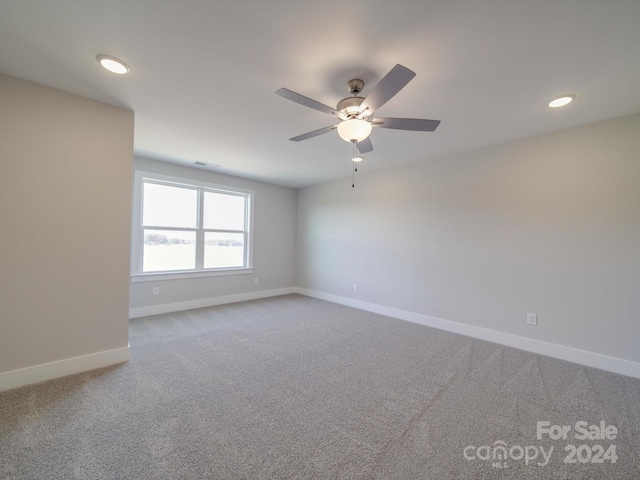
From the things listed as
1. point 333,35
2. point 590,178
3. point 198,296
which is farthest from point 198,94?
point 590,178

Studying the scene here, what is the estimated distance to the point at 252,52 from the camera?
1.73m

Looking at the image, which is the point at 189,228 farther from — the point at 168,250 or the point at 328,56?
the point at 328,56

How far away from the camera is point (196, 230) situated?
4.63 metres

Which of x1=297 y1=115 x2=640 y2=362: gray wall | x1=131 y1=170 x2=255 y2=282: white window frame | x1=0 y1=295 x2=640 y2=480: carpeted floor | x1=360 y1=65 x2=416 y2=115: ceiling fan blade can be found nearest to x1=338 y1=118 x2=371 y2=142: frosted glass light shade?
x1=360 y1=65 x2=416 y2=115: ceiling fan blade

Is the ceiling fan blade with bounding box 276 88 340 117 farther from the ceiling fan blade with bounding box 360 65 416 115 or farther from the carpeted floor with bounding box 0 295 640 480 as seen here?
the carpeted floor with bounding box 0 295 640 480

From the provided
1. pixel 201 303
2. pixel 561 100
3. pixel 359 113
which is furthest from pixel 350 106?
pixel 201 303

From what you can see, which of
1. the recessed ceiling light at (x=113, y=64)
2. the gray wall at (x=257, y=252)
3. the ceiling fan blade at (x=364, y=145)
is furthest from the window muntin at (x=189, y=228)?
the ceiling fan blade at (x=364, y=145)

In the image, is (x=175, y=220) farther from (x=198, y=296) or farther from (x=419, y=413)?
(x=419, y=413)

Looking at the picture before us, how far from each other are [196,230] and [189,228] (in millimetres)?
Result: 122

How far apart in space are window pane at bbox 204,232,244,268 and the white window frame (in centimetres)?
10

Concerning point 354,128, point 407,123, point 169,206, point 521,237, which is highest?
point 407,123

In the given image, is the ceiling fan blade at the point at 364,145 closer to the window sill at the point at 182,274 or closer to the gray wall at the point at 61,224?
the gray wall at the point at 61,224

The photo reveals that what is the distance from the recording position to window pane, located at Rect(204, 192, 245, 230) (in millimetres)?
4820

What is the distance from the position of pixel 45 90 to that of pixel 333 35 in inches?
96.6
